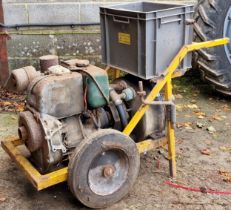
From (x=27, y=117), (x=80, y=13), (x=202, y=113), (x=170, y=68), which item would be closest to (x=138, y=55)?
(x=170, y=68)

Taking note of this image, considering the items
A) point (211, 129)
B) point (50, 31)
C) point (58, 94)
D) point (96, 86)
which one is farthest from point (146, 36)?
point (50, 31)

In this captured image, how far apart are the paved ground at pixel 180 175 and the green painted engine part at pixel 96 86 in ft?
2.72

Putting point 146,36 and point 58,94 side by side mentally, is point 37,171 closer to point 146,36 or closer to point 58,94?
point 58,94

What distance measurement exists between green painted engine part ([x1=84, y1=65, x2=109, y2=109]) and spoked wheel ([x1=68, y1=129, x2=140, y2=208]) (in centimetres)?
30

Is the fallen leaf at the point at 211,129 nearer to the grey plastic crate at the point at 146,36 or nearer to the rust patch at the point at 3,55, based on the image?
the grey plastic crate at the point at 146,36

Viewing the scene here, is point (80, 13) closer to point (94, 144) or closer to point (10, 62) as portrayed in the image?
point (10, 62)

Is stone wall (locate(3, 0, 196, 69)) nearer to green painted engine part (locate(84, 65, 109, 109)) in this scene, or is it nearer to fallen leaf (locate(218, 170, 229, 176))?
green painted engine part (locate(84, 65, 109, 109))

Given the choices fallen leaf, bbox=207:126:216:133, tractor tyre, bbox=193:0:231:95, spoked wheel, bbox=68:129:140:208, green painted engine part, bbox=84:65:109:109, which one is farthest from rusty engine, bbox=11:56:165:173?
tractor tyre, bbox=193:0:231:95

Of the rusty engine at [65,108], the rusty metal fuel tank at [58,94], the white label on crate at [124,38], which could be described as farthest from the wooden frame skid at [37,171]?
the white label on crate at [124,38]

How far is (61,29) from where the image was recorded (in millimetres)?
6180

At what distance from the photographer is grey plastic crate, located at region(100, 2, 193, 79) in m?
3.41

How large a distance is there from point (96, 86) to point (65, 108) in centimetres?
30

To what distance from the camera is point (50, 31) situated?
20.2ft

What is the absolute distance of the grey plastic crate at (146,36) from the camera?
3.41 metres
